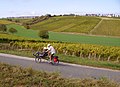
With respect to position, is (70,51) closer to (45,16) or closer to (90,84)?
(90,84)

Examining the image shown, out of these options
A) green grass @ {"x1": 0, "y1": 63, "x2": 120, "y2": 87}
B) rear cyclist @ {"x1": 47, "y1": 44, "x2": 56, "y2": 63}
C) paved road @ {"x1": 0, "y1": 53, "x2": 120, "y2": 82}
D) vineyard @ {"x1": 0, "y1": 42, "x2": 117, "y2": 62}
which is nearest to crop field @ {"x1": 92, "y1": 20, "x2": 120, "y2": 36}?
vineyard @ {"x1": 0, "y1": 42, "x2": 117, "y2": 62}

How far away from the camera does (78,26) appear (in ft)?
343

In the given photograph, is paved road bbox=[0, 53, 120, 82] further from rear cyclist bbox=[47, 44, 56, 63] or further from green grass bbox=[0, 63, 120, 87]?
green grass bbox=[0, 63, 120, 87]

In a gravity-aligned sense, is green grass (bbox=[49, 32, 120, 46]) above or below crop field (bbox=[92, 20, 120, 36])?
below

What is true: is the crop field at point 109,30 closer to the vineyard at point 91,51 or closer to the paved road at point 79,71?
the vineyard at point 91,51

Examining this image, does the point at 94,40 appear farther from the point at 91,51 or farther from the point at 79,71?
the point at 79,71

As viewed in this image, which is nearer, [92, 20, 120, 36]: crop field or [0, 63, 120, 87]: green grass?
[0, 63, 120, 87]: green grass

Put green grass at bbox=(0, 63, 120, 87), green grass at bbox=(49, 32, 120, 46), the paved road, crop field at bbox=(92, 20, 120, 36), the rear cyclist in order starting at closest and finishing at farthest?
green grass at bbox=(0, 63, 120, 87)
the paved road
the rear cyclist
green grass at bbox=(49, 32, 120, 46)
crop field at bbox=(92, 20, 120, 36)

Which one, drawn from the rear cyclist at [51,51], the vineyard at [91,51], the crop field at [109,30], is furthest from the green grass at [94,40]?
the rear cyclist at [51,51]

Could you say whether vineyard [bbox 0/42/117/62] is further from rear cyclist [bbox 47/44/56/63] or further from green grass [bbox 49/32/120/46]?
green grass [bbox 49/32/120/46]

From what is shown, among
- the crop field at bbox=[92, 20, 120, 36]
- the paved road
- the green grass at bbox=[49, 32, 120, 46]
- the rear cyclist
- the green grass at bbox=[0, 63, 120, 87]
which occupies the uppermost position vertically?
the green grass at bbox=[0, 63, 120, 87]

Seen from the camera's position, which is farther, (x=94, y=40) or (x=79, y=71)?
(x=94, y=40)

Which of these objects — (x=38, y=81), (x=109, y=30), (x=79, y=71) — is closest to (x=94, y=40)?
(x=109, y=30)

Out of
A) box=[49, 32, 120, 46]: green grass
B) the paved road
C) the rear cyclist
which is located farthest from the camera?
box=[49, 32, 120, 46]: green grass
